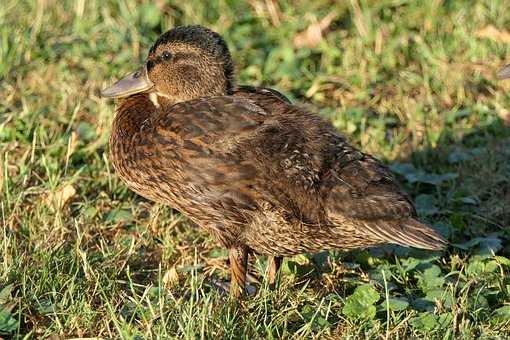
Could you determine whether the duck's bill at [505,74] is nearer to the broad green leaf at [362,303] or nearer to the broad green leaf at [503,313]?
the broad green leaf at [503,313]

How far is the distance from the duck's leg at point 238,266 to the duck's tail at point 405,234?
610 millimetres

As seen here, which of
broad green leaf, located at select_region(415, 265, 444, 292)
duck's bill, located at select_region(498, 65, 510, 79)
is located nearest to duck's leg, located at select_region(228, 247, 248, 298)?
broad green leaf, located at select_region(415, 265, 444, 292)

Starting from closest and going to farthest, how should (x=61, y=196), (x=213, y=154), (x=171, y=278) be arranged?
1. (x=213, y=154)
2. (x=171, y=278)
3. (x=61, y=196)

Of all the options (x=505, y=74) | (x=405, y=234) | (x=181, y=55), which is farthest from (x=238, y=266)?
(x=505, y=74)

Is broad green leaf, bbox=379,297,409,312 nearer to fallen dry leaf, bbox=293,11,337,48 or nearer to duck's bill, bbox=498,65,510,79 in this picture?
duck's bill, bbox=498,65,510,79

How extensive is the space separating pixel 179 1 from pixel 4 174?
2881 mm

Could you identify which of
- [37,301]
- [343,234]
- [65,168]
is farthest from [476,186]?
[37,301]

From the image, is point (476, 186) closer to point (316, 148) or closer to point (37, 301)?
point (316, 148)

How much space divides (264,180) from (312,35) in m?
3.34

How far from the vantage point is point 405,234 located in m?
4.50

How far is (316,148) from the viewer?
15.1ft

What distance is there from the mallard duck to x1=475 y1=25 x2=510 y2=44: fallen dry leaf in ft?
10.4

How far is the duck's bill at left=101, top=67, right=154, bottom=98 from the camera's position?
5.11 metres

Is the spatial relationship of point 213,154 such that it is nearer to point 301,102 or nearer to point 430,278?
point 430,278
